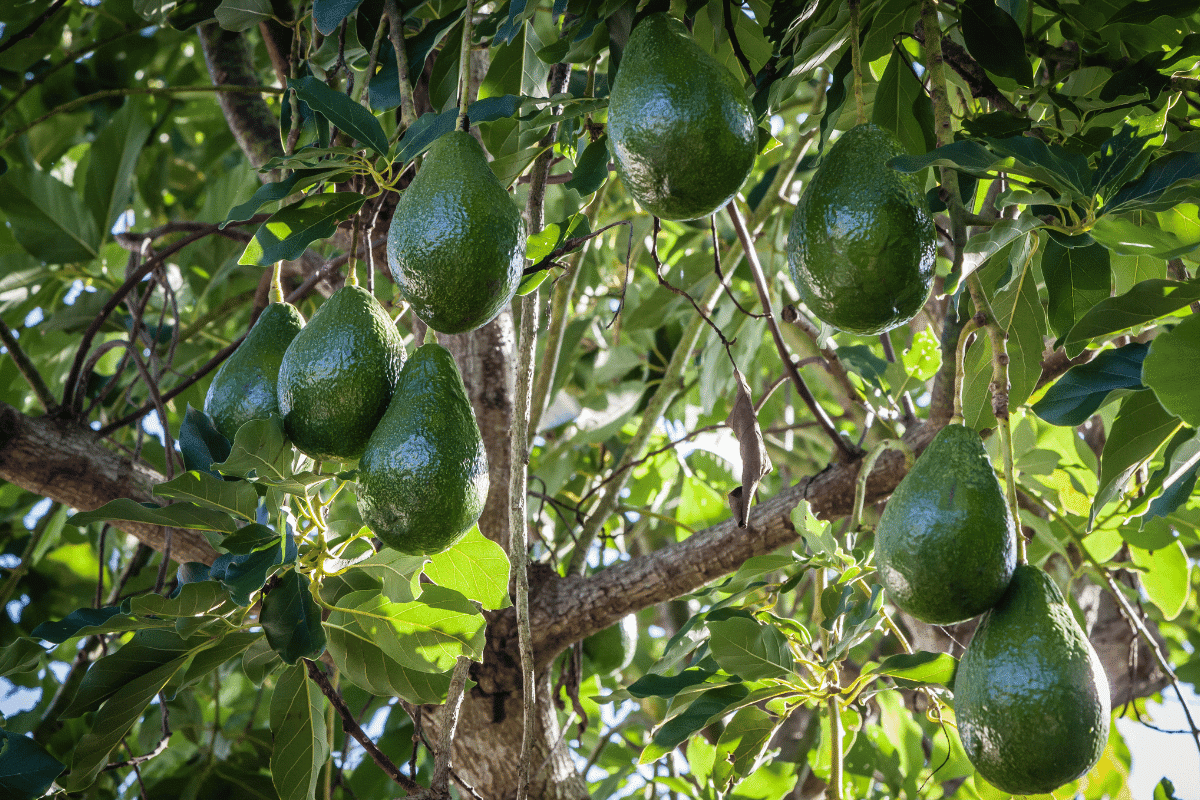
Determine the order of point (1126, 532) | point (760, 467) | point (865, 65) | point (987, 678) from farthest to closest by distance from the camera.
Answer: point (1126, 532) < point (865, 65) < point (760, 467) < point (987, 678)

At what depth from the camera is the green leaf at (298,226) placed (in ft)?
2.84

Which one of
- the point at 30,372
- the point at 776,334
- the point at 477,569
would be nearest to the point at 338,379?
the point at 477,569

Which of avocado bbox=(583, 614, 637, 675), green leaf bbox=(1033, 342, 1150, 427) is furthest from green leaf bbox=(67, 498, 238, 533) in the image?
avocado bbox=(583, 614, 637, 675)

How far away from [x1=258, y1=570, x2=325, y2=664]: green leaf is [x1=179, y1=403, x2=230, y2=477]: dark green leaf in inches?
5.4

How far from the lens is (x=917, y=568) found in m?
0.72

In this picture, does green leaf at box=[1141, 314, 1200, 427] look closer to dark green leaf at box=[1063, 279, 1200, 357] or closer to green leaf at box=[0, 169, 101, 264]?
dark green leaf at box=[1063, 279, 1200, 357]

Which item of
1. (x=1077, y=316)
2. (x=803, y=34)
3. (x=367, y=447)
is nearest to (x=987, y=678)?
(x=1077, y=316)

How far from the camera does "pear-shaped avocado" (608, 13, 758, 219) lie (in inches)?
29.1

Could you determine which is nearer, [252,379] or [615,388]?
[252,379]

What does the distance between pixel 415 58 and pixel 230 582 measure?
2.00 feet

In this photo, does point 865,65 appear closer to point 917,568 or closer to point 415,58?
point 415,58

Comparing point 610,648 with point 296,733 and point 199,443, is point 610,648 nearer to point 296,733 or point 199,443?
point 296,733

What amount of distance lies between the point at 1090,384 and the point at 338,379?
714 millimetres

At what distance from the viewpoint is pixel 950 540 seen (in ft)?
2.36
